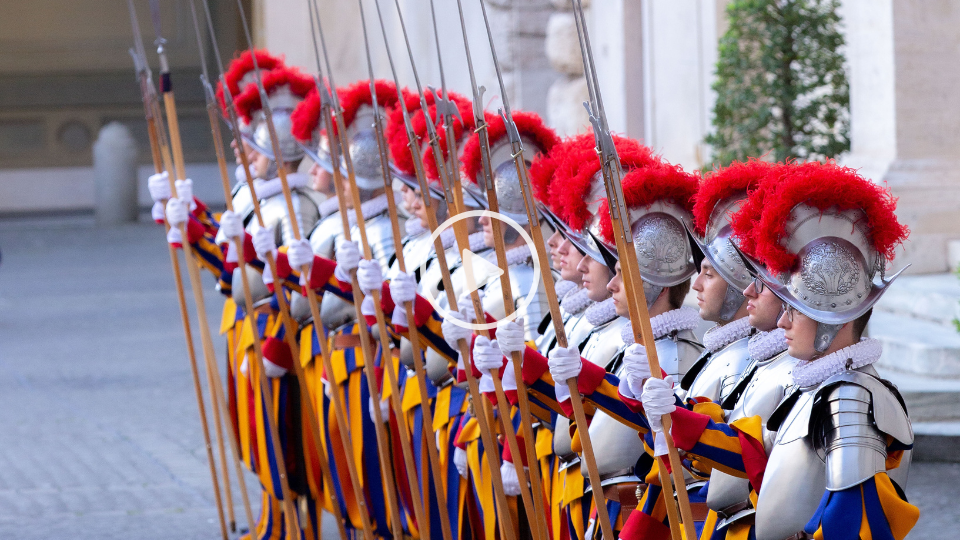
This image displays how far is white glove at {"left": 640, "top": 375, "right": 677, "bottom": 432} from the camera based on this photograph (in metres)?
2.32

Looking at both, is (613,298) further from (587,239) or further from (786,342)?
(786,342)

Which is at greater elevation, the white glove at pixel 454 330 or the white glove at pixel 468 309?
the white glove at pixel 468 309

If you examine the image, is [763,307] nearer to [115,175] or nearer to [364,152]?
[364,152]

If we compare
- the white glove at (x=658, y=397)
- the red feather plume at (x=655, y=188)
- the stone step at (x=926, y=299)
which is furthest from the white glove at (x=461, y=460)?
the stone step at (x=926, y=299)

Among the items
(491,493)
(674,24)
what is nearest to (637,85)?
(674,24)

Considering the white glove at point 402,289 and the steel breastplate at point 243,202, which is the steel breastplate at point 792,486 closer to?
the white glove at point 402,289

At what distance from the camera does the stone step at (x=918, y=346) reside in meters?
5.25

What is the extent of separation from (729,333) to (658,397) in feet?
1.75

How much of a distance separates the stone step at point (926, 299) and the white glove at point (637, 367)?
3.42 metres

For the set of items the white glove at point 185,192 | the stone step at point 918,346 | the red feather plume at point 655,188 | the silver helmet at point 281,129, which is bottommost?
the stone step at point 918,346

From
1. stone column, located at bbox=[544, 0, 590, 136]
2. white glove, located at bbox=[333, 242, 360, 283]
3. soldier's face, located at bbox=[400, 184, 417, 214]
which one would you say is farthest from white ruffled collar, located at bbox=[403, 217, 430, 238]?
stone column, located at bbox=[544, 0, 590, 136]

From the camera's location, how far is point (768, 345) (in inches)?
104

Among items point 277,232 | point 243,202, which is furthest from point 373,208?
point 243,202

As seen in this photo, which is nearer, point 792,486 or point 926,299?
point 792,486
